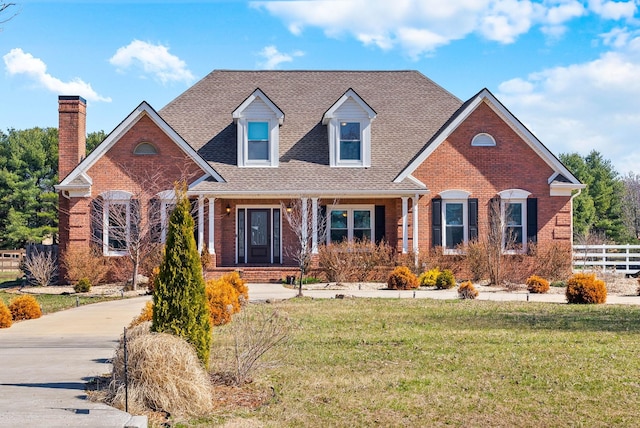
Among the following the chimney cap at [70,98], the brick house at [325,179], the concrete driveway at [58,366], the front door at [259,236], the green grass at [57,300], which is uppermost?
the chimney cap at [70,98]

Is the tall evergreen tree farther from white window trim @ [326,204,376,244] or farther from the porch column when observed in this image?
the porch column

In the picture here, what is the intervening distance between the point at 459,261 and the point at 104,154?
1390 cm

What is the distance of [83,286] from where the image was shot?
917 inches

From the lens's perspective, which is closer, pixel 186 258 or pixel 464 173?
pixel 186 258

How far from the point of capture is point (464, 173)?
89.8 feet

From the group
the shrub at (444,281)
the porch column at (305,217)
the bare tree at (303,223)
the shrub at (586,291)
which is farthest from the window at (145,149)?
the shrub at (586,291)

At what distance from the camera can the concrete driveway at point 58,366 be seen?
24.6 ft

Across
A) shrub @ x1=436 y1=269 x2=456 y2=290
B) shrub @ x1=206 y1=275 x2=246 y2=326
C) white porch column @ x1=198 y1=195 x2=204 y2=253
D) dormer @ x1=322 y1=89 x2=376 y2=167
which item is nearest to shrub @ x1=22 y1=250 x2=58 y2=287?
white porch column @ x1=198 y1=195 x2=204 y2=253

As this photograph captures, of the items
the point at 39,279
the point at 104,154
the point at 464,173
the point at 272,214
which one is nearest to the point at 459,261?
the point at 464,173

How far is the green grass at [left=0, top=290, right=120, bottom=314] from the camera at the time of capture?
61.4 feet

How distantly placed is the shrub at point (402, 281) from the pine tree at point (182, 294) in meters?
14.5

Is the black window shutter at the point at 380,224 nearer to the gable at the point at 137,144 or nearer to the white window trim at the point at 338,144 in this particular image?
the white window trim at the point at 338,144

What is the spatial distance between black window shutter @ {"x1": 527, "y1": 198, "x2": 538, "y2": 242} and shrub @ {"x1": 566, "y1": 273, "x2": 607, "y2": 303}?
842 cm

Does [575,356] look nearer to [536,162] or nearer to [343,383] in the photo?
[343,383]
